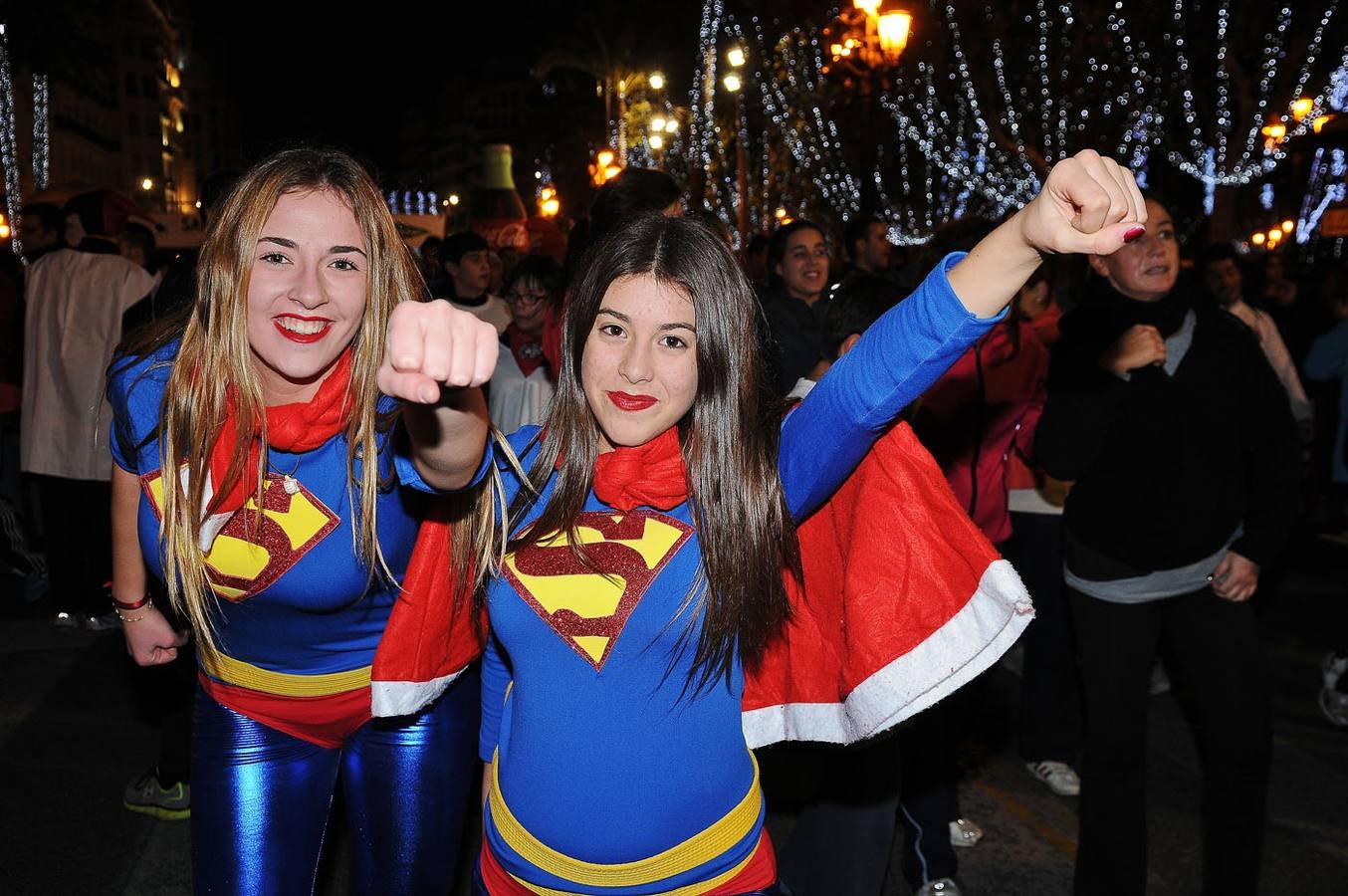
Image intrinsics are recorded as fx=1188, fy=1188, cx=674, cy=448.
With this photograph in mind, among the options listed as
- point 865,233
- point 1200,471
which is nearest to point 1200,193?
point 865,233

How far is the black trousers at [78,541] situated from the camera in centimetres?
694

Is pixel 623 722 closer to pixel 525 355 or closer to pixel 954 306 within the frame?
pixel 954 306

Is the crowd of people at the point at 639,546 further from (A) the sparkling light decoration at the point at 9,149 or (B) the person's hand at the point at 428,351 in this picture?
(A) the sparkling light decoration at the point at 9,149

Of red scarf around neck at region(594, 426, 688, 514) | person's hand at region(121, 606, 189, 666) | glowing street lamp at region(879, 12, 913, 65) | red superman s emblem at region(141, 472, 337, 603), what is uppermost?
glowing street lamp at region(879, 12, 913, 65)

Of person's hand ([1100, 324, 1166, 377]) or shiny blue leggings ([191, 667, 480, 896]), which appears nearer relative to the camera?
shiny blue leggings ([191, 667, 480, 896])

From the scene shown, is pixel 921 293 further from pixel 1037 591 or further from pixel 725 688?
pixel 1037 591

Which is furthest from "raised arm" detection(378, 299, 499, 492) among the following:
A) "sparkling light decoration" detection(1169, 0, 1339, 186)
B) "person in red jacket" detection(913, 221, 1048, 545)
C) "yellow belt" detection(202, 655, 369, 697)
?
"sparkling light decoration" detection(1169, 0, 1339, 186)

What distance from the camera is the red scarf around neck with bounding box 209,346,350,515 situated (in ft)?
8.45

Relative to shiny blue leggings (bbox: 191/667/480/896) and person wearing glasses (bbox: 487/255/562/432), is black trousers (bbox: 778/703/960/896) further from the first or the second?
person wearing glasses (bbox: 487/255/562/432)

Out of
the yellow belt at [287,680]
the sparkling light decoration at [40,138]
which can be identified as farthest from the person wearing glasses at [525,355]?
the sparkling light decoration at [40,138]

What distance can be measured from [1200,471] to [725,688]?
1854 mm

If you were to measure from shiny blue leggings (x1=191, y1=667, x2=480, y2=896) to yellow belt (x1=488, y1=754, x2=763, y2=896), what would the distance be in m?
0.52

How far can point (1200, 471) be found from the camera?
3449mm

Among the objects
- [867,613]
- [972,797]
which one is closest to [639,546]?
[867,613]
